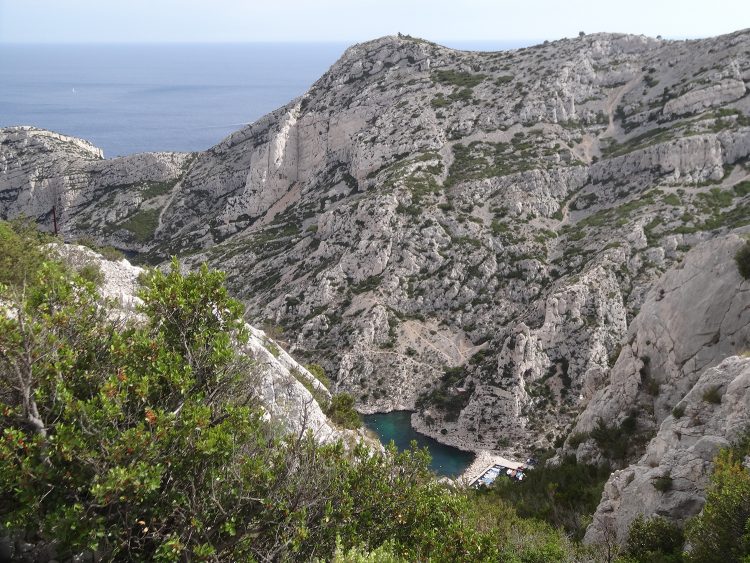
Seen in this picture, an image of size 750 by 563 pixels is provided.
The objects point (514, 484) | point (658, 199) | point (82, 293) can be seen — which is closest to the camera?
point (82, 293)

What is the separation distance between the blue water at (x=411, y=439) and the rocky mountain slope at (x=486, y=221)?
1.15m

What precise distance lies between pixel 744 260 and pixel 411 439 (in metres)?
40.3

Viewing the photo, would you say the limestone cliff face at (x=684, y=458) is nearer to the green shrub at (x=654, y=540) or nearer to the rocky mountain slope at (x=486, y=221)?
the green shrub at (x=654, y=540)

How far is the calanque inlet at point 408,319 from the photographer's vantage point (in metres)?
10.5

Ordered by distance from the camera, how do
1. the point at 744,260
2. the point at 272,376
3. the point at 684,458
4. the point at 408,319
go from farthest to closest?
the point at 408,319
the point at 272,376
the point at 744,260
the point at 684,458

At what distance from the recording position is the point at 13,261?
22.6 m

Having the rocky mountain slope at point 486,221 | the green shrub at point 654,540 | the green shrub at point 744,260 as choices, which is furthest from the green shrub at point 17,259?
the green shrub at point 744,260

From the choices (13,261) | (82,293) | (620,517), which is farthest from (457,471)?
(82,293)

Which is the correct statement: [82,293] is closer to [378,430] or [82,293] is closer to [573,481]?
[573,481]

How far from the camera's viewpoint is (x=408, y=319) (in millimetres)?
64875

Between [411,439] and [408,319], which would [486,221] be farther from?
[411,439]

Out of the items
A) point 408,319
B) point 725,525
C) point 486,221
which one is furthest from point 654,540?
point 486,221

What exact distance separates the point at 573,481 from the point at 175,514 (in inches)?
782

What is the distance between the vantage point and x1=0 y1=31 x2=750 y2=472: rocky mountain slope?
5497cm
